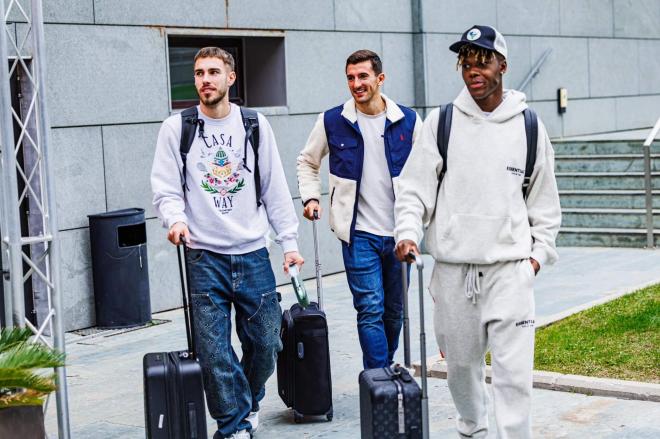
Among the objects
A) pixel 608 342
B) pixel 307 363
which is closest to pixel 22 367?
pixel 307 363

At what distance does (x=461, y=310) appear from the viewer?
509cm

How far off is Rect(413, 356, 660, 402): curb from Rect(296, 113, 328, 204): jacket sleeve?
1632 mm

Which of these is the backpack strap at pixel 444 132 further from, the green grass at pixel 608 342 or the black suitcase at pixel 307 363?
the green grass at pixel 608 342

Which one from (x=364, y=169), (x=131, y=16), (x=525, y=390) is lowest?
(x=525, y=390)

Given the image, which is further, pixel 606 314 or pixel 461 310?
pixel 606 314

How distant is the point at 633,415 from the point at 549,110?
10218mm

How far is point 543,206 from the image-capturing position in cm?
514

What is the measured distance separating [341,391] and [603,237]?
280 inches

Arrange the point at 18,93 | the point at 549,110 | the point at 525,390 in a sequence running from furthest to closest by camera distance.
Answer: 1. the point at 549,110
2. the point at 18,93
3. the point at 525,390

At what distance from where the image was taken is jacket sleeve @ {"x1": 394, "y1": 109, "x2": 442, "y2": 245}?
16.8 feet

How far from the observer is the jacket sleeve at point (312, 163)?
6.95m

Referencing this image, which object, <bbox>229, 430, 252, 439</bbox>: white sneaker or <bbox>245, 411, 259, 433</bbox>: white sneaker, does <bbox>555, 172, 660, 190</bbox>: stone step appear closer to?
<bbox>245, 411, 259, 433</bbox>: white sneaker

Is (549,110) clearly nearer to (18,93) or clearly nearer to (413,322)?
(413,322)

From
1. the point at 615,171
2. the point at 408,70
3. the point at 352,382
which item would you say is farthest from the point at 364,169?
the point at 615,171
